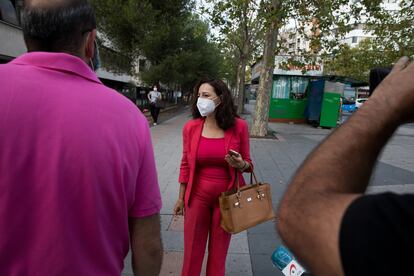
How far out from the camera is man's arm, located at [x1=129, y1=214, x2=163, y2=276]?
1.58m

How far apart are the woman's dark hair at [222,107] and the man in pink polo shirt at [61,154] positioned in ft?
6.26

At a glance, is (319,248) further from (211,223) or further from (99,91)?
(211,223)

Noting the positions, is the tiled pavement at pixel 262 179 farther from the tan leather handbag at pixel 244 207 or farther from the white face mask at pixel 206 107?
the white face mask at pixel 206 107

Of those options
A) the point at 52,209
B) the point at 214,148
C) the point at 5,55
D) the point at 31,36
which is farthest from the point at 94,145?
the point at 5,55

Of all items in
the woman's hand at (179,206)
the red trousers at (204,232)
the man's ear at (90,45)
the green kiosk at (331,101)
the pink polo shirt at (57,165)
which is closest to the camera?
the pink polo shirt at (57,165)

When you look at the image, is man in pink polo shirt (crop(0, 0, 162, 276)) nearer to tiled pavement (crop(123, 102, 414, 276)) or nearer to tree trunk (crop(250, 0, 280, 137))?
tiled pavement (crop(123, 102, 414, 276))

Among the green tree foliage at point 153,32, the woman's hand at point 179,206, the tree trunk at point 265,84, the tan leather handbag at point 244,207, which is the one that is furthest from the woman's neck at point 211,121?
the green tree foliage at point 153,32

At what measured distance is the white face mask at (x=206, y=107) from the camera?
11.1 feet

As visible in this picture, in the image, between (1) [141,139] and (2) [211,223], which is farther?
(2) [211,223]

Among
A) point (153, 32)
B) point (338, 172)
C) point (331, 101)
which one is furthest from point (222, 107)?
point (153, 32)

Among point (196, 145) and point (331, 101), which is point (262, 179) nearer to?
point (196, 145)

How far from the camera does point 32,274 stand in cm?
132

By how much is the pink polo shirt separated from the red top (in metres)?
1.83

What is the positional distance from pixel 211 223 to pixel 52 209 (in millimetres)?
2099
